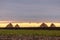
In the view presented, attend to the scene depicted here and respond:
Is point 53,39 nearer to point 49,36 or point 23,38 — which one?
point 49,36

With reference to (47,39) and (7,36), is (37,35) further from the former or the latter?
(7,36)

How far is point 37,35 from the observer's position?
44.4 feet

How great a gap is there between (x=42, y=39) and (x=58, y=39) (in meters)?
0.96

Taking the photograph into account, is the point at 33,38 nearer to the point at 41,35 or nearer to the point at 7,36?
the point at 41,35

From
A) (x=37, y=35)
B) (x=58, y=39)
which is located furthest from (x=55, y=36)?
(x=37, y=35)

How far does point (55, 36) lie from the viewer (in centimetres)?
1349

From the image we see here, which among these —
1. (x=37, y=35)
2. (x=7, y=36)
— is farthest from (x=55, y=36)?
(x=7, y=36)

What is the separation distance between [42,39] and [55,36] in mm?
812

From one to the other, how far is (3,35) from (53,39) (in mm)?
3007

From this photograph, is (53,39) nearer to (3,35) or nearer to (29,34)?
(29,34)

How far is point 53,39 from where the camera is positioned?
13.4 metres

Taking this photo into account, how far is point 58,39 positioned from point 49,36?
0.57 meters

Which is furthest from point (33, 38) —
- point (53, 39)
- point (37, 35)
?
point (53, 39)

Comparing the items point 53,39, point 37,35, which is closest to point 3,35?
point 37,35
